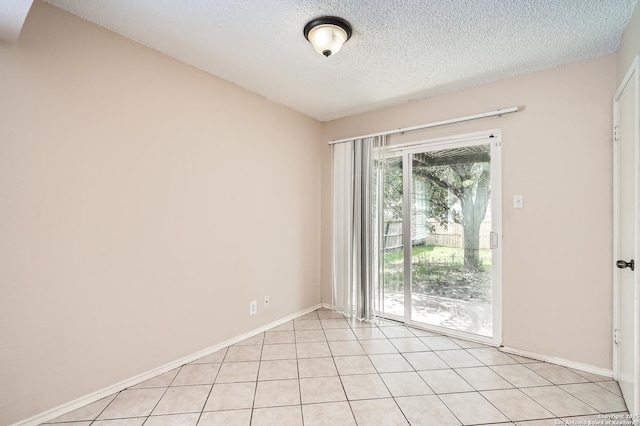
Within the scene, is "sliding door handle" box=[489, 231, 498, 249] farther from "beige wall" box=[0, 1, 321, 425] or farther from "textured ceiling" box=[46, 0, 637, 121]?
"beige wall" box=[0, 1, 321, 425]

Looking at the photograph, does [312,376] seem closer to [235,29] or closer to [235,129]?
[235,129]

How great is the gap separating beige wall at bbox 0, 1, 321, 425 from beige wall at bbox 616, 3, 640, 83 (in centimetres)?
290

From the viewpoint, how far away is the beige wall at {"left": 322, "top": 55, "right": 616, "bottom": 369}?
2.24 meters

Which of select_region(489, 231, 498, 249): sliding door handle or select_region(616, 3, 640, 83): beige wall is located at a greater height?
select_region(616, 3, 640, 83): beige wall

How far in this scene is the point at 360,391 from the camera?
2.02 metres

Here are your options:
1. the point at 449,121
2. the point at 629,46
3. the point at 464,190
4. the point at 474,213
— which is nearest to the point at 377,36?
the point at 449,121

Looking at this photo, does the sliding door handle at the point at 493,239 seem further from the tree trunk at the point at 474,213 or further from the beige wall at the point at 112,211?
the beige wall at the point at 112,211

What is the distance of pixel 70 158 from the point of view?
182 centimetres

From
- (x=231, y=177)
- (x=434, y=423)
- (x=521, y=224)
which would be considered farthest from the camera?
(x=231, y=177)

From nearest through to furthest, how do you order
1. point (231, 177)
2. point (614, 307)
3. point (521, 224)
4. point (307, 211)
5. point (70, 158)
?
point (70, 158) → point (614, 307) → point (521, 224) → point (231, 177) → point (307, 211)

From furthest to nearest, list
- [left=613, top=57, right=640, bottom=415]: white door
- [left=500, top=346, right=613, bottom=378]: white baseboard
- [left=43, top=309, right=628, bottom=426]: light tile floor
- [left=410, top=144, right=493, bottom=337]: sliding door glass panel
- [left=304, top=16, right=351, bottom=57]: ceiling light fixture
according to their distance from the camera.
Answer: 1. [left=410, top=144, right=493, bottom=337]: sliding door glass panel
2. [left=500, top=346, right=613, bottom=378]: white baseboard
3. [left=304, top=16, right=351, bottom=57]: ceiling light fixture
4. [left=43, top=309, right=628, bottom=426]: light tile floor
5. [left=613, top=57, right=640, bottom=415]: white door

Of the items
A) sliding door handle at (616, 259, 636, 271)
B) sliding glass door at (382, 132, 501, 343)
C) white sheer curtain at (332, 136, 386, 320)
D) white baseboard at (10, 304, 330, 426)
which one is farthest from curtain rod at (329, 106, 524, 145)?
white baseboard at (10, 304, 330, 426)

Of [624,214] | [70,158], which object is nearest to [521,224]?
[624,214]

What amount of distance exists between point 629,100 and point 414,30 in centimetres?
149
